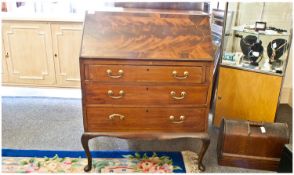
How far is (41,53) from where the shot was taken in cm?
267

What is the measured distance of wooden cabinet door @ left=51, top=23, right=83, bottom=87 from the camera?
2566 mm

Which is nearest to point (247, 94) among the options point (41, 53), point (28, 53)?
point (41, 53)

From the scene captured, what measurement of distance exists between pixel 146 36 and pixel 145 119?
51cm

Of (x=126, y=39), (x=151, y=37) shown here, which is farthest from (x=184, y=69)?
(x=126, y=39)

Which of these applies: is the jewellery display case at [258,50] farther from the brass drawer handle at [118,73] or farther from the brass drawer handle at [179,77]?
the brass drawer handle at [118,73]

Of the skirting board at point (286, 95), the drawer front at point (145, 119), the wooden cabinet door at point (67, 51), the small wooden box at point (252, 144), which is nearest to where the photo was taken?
the drawer front at point (145, 119)

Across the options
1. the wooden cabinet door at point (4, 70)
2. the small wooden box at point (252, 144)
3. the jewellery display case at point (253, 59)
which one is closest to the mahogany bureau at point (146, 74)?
the small wooden box at point (252, 144)

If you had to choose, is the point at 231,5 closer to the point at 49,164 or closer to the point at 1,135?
the point at 49,164

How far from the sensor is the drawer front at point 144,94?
1604 mm

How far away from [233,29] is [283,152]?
1.02 metres

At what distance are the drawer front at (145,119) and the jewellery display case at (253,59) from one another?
65 centimetres

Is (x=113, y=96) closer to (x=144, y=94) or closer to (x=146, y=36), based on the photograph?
(x=144, y=94)

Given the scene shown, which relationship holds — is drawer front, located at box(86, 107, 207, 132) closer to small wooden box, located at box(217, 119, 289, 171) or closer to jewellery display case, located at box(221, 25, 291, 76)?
small wooden box, located at box(217, 119, 289, 171)

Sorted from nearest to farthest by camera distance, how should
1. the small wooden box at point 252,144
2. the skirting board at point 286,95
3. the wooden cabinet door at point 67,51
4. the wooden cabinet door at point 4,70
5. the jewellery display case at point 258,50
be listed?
1. the small wooden box at point 252,144
2. the jewellery display case at point 258,50
3. the wooden cabinet door at point 67,51
4. the wooden cabinet door at point 4,70
5. the skirting board at point 286,95
